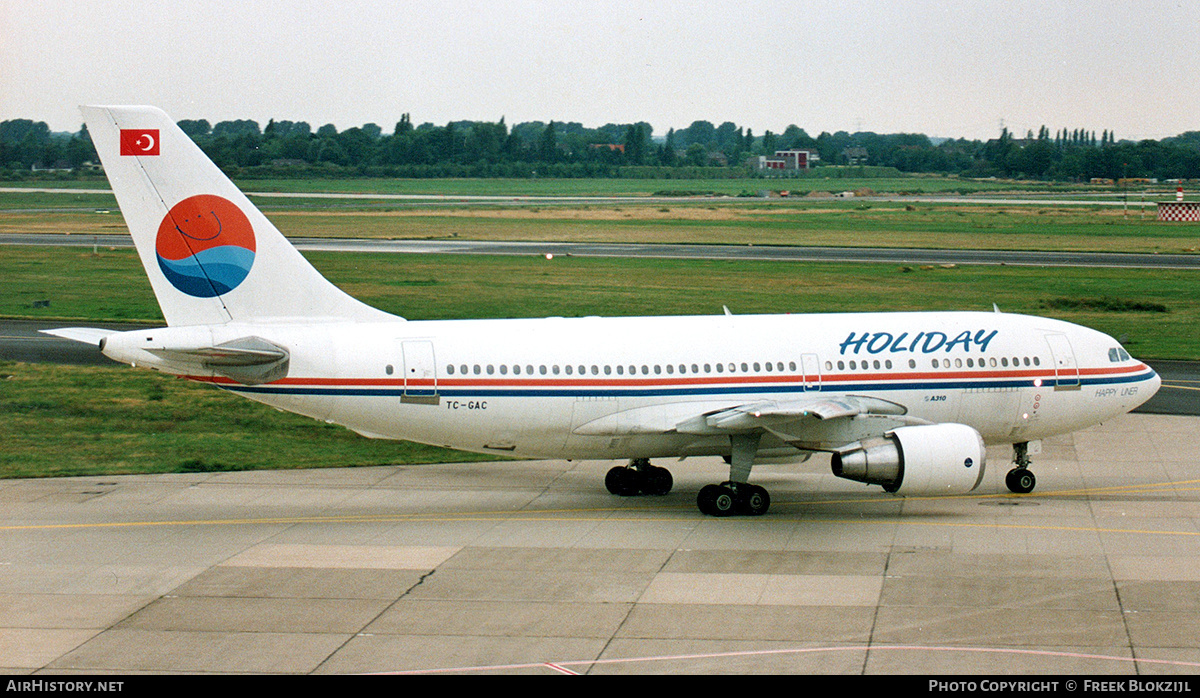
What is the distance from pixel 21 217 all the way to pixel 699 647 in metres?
54.5

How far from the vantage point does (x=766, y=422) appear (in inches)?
1094

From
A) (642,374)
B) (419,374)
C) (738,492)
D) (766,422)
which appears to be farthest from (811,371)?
(419,374)

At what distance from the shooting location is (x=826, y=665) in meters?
18.7

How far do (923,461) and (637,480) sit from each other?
23.9 feet

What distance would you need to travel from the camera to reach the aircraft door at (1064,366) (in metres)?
31.2

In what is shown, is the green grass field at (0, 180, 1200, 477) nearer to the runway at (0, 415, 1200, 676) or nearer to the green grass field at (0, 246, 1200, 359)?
the green grass field at (0, 246, 1200, 359)

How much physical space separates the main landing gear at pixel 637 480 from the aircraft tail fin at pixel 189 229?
8586 mm

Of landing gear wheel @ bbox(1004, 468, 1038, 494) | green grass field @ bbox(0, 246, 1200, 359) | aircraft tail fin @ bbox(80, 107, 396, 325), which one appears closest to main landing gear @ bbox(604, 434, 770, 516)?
landing gear wheel @ bbox(1004, 468, 1038, 494)

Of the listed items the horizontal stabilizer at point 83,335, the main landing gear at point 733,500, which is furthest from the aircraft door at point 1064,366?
the horizontal stabilizer at point 83,335

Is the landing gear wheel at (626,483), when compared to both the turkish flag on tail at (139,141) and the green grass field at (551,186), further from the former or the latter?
the green grass field at (551,186)

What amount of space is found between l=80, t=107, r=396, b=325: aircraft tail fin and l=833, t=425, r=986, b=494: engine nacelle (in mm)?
12921

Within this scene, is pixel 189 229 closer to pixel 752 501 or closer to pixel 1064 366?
pixel 752 501

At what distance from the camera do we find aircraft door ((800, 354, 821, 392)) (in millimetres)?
29297

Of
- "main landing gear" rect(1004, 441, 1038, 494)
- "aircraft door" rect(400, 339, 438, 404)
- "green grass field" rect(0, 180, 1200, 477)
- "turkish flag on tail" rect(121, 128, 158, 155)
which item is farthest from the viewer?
"green grass field" rect(0, 180, 1200, 477)
